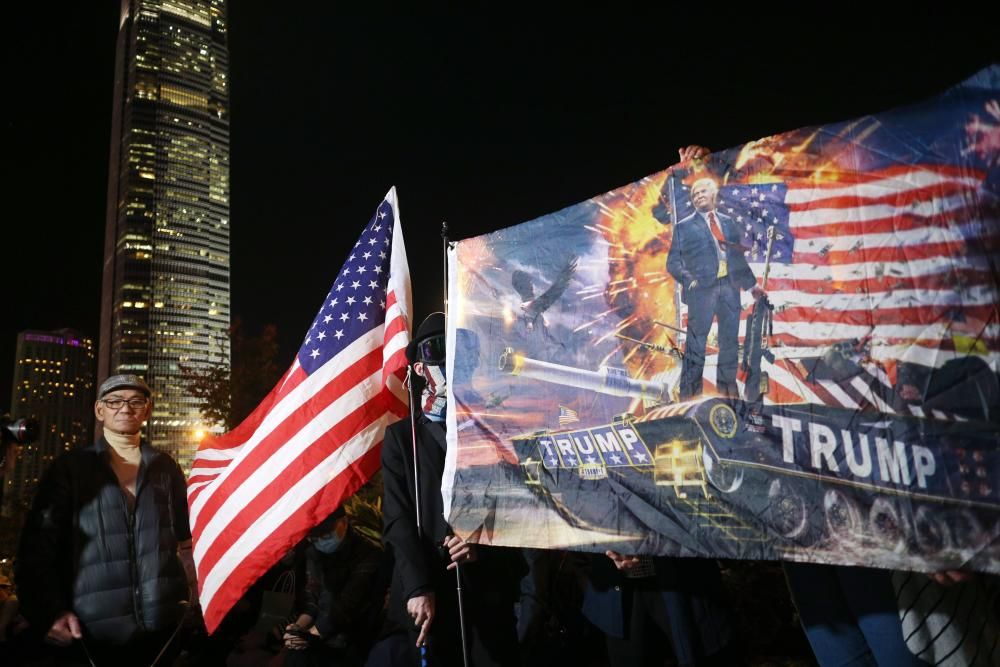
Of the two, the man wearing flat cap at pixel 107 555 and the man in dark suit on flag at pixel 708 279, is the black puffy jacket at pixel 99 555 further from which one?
the man in dark suit on flag at pixel 708 279

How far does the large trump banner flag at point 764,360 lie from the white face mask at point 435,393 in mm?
334

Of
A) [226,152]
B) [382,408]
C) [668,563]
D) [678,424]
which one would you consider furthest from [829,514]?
[226,152]

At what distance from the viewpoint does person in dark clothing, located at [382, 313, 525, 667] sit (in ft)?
9.86

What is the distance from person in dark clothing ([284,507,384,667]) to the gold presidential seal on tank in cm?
252

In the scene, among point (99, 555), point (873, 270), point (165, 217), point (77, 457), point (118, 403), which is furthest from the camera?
point (165, 217)

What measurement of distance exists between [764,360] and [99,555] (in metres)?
3.67

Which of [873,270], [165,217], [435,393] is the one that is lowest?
[435,393]

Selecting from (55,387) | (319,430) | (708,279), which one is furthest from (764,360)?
(55,387)

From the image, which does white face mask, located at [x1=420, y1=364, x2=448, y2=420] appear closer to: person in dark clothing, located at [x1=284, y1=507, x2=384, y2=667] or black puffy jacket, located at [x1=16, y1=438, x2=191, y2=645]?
person in dark clothing, located at [x1=284, y1=507, x2=384, y2=667]

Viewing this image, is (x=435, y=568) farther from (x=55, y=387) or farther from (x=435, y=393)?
(x=55, y=387)

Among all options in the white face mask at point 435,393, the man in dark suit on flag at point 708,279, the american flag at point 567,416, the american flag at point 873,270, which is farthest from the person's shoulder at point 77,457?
the american flag at point 873,270

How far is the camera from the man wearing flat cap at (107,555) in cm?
352

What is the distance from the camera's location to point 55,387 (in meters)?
101

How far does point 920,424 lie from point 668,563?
1.47 metres
